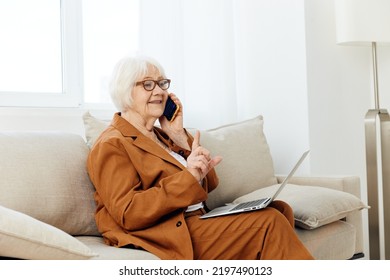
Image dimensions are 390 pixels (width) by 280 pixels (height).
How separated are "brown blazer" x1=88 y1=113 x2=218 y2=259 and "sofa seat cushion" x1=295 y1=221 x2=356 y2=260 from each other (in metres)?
0.59

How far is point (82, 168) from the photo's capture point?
7.63 ft


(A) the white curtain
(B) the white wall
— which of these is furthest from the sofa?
(B) the white wall

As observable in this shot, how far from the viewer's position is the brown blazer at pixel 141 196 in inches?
79.8

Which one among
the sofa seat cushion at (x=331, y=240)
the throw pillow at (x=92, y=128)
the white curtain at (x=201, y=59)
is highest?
the white curtain at (x=201, y=59)

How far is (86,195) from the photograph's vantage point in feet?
7.48

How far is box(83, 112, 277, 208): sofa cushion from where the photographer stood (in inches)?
112

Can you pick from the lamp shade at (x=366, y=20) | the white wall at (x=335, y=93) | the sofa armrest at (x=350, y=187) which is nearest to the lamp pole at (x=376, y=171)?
the lamp shade at (x=366, y=20)

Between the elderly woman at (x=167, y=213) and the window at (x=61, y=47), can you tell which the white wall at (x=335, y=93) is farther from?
the elderly woman at (x=167, y=213)

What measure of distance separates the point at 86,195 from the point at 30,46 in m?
1.22

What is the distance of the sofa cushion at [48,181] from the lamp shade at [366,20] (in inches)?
67.4

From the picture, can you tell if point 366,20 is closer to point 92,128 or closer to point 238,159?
point 238,159

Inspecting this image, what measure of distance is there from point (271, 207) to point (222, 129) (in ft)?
3.08

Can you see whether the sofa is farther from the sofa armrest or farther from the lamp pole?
the lamp pole
